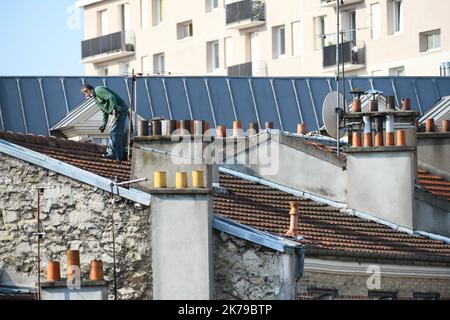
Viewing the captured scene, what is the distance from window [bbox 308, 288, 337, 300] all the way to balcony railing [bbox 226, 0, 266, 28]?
2130 inches

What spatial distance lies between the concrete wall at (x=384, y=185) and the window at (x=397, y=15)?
39852 millimetres

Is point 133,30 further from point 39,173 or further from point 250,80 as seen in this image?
point 39,173

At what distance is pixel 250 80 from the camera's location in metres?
71.6

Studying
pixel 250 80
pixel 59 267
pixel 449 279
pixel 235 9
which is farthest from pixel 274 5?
pixel 59 267

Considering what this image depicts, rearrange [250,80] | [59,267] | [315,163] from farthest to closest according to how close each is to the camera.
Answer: [250,80]
[315,163]
[59,267]

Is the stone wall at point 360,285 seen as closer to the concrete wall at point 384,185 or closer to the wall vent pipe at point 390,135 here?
the concrete wall at point 384,185

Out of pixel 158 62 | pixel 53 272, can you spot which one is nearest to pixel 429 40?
pixel 158 62

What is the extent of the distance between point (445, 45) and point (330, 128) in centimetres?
3418

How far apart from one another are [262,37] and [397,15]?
1014 cm

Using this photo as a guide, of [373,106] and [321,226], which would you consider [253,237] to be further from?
[373,106]

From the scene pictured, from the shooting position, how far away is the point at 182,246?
39.8m

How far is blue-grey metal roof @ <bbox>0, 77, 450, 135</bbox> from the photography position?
68.5 m

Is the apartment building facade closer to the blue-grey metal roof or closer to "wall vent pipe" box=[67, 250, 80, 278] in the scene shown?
the blue-grey metal roof

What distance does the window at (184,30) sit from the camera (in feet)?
336
